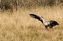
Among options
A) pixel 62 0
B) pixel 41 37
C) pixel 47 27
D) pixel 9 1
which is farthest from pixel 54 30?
pixel 62 0

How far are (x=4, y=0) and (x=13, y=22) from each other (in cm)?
454

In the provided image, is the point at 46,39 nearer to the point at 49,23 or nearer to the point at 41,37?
the point at 41,37

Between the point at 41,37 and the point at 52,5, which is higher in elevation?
the point at 41,37

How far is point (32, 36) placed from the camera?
7.70 meters

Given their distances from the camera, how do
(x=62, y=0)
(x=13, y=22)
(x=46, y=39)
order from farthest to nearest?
1. (x=62, y=0)
2. (x=13, y=22)
3. (x=46, y=39)

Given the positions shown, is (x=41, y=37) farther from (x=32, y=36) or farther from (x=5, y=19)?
(x=5, y=19)

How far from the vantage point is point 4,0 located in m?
13.6

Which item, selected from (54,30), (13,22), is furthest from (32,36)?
(13,22)

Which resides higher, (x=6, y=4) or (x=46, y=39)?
(x=46, y=39)

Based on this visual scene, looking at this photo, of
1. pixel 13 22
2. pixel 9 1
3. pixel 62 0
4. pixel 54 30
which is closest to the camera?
pixel 54 30

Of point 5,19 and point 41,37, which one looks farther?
point 5,19

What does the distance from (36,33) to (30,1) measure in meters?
6.43

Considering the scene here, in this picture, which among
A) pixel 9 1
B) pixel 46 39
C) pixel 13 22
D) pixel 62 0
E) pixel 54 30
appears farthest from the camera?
pixel 62 0

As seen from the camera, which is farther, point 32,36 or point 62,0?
point 62,0
